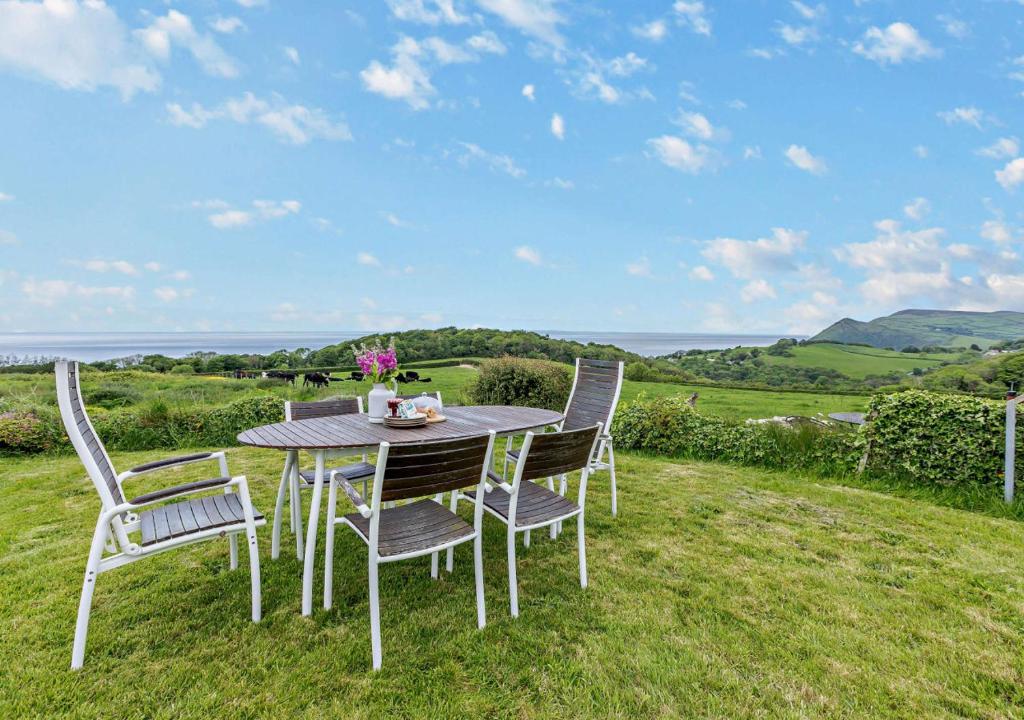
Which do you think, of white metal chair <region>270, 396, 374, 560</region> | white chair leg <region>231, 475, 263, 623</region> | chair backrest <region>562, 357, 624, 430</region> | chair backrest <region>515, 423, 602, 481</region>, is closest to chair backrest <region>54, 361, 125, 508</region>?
white chair leg <region>231, 475, 263, 623</region>

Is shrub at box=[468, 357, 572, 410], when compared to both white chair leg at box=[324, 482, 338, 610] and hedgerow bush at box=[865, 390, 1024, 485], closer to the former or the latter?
hedgerow bush at box=[865, 390, 1024, 485]

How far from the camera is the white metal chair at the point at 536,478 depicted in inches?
88.0

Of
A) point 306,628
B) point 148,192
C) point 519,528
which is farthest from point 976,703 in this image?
point 148,192

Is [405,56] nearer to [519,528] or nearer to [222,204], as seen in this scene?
[222,204]

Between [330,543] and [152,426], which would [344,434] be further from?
[152,426]

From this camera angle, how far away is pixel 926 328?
58.9ft

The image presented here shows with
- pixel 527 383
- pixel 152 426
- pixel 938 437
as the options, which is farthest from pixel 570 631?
pixel 152 426

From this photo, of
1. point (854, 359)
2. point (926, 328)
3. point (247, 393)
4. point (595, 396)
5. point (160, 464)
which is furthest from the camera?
point (926, 328)

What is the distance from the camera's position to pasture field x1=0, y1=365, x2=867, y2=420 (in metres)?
7.46

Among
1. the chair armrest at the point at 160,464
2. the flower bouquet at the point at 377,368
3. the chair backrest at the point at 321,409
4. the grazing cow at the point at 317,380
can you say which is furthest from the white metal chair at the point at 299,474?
the grazing cow at the point at 317,380

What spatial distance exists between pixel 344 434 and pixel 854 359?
17355 millimetres

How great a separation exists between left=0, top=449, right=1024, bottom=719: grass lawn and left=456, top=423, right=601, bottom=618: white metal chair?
15.5 inches

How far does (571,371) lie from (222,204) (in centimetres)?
1146

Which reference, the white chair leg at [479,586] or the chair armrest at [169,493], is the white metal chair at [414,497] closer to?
the white chair leg at [479,586]
